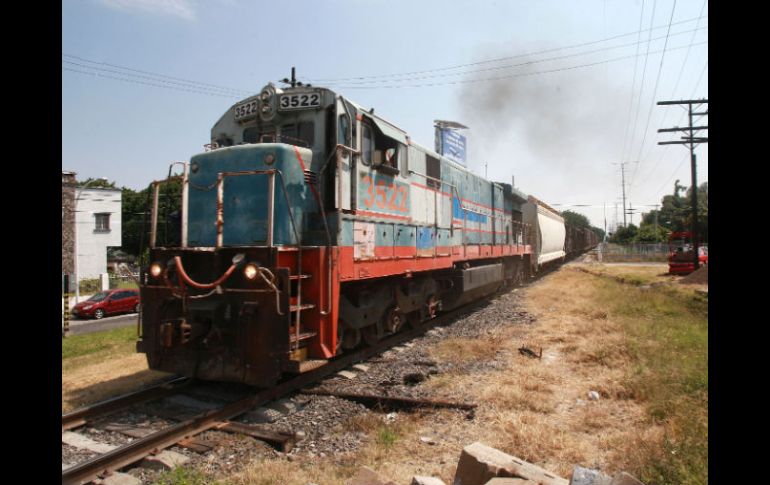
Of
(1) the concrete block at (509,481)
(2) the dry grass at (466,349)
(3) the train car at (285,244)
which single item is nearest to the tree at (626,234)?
(2) the dry grass at (466,349)

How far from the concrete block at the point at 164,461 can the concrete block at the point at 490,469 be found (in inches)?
92.0

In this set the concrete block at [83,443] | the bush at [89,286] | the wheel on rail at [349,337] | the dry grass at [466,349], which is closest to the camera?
the concrete block at [83,443]

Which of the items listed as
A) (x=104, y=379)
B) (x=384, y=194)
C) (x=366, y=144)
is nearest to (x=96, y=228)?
(x=104, y=379)

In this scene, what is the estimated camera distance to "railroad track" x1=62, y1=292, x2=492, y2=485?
3.93m

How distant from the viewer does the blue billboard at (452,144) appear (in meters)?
31.5

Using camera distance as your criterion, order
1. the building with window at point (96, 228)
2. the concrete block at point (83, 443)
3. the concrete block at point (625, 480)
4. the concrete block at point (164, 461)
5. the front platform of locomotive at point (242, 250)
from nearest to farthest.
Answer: the concrete block at point (625, 480) → the concrete block at point (164, 461) → the concrete block at point (83, 443) → the front platform of locomotive at point (242, 250) → the building with window at point (96, 228)

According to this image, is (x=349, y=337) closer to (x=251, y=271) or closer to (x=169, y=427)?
(x=251, y=271)

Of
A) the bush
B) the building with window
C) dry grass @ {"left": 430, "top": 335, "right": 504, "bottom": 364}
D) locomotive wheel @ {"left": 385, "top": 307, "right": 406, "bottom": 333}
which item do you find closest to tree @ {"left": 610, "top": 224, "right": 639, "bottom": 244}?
the building with window

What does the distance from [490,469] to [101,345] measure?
11.0 meters

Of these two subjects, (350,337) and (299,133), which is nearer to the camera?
(299,133)

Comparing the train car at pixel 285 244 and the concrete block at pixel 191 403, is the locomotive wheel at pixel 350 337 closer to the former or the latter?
the train car at pixel 285 244

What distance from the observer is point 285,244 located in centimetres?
614
